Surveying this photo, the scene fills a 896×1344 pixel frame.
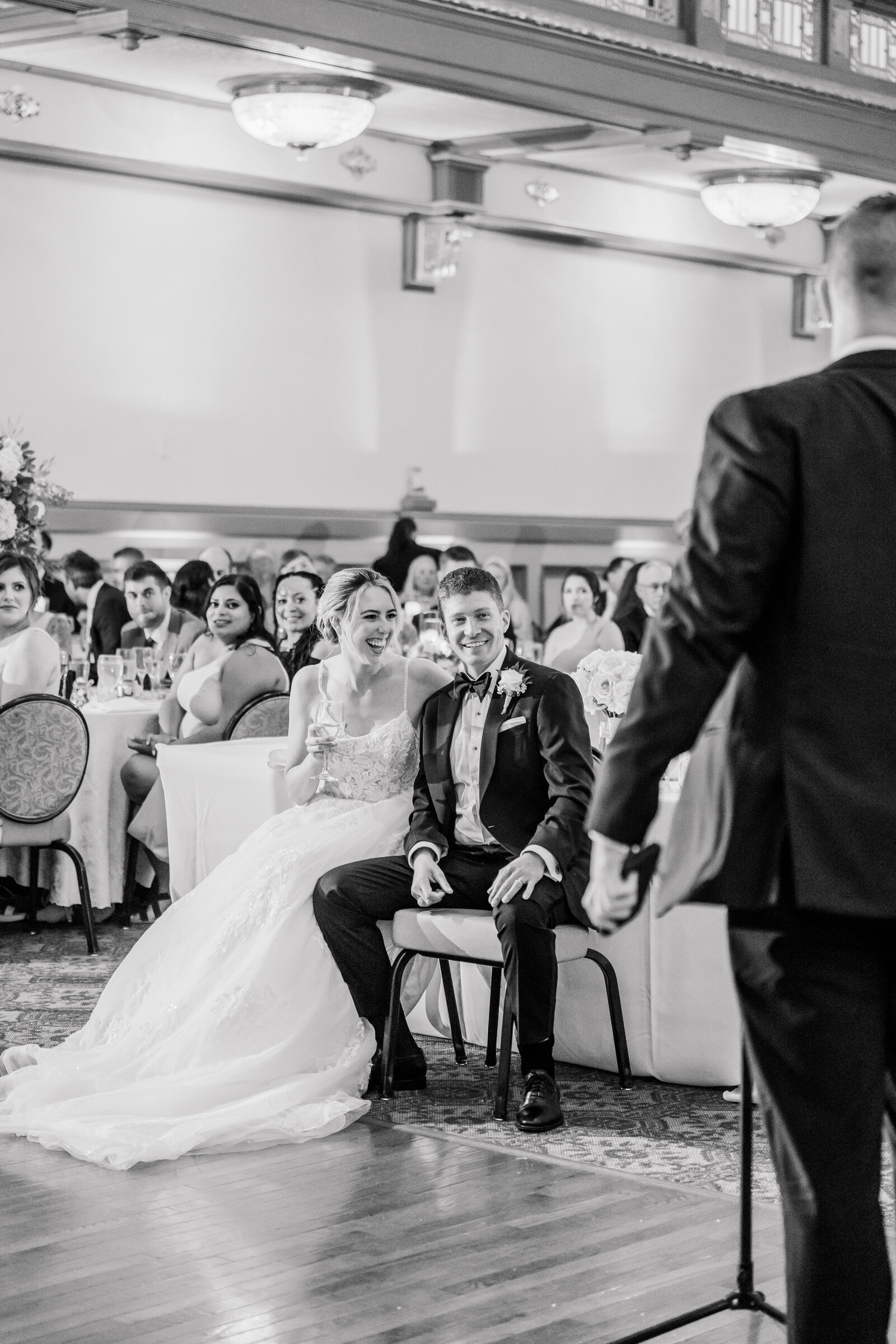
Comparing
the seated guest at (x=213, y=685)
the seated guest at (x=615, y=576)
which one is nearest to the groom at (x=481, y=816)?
the seated guest at (x=213, y=685)

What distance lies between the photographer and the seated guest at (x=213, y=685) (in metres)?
6.30

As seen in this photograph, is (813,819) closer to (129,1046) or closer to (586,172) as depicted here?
(129,1046)

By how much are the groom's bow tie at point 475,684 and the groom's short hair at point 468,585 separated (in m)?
0.18

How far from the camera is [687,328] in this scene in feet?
44.4

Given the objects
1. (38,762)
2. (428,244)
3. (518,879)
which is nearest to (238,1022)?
(518,879)

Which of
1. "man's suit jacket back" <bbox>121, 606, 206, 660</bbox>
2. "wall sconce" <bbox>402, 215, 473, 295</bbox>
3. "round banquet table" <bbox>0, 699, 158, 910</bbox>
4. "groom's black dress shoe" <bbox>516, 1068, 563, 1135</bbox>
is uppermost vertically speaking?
"wall sconce" <bbox>402, 215, 473, 295</bbox>

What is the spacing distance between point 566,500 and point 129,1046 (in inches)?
350

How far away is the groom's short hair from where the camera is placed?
14.3ft

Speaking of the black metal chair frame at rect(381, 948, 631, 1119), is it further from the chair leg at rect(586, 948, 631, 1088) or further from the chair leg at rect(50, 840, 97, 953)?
the chair leg at rect(50, 840, 97, 953)

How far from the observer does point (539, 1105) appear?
159 inches

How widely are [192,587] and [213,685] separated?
146 centimetres

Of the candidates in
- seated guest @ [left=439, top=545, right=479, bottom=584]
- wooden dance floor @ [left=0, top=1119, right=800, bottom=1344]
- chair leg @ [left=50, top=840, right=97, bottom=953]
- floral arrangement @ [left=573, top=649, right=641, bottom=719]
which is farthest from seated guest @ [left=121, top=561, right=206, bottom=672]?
wooden dance floor @ [left=0, top=1119, right=800, bottom=1344]

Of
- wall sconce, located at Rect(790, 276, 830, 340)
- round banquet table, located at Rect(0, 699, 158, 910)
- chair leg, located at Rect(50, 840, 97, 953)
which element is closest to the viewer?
chair leg, located at Rect(50, 840, 97, 953)

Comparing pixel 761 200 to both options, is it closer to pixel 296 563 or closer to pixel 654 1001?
pixel 296 563
